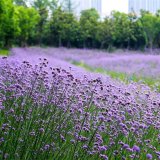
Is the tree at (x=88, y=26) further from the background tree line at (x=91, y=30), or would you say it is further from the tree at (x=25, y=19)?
the tree at (x=25, y=19)

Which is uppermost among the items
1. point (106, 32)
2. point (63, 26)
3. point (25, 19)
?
point (25, 19)

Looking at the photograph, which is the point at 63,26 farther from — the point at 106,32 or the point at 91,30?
the point at 106,32

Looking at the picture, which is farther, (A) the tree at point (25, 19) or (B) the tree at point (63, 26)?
(B) the tree at point (63, 26)

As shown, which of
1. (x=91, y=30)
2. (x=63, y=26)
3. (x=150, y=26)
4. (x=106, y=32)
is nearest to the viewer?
(x=63, y=26)

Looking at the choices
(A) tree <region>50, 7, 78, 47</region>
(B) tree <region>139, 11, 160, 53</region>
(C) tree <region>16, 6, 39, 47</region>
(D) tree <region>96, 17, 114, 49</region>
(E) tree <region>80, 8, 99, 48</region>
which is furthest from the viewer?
(B) tree <region>139, 11, 160, 53</region>

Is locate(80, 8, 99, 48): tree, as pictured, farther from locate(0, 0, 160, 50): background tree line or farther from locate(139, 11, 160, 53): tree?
locate(139, 11, 160, 53): tree

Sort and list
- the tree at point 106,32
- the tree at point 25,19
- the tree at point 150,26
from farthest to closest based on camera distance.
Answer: the tree at point 150,26 → the tree at point 106,32 → the tree at point 25,19

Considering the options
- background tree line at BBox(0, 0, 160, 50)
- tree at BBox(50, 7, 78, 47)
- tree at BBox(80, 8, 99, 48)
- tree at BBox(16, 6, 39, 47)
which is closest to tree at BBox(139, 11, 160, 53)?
background tree line at BBox(0, 0, 160, 50)

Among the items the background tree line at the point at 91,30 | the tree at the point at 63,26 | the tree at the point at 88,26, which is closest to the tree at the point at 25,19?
the background tree line at the point at 91,30

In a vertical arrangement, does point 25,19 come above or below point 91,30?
above

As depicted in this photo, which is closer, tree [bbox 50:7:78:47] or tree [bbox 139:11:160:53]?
tree [bbox 50:7:78:47]

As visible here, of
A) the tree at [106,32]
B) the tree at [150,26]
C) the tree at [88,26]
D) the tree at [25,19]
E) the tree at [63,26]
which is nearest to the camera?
the tree at [25,19]

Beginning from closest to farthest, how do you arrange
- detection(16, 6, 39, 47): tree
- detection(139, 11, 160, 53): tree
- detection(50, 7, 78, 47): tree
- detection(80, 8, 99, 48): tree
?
detection(16, 6, 39, 47): tree → detection(50, 7, 78, 47): tree → detection(80, 8, 99, 48): tree → detection(139, 11, 160, 53): tree

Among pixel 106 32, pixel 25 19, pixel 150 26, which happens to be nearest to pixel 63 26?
pixel 106 32
